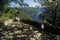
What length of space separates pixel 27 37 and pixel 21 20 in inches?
386

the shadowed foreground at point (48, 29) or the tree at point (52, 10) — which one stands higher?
the tree at point (52, 10)

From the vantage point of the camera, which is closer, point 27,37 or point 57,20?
point 27,37

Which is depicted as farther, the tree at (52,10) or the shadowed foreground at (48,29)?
the tree at (52,10)

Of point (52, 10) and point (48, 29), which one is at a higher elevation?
point (52, 10)

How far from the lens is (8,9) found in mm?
29406

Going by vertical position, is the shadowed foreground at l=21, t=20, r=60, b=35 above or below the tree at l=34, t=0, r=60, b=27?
below

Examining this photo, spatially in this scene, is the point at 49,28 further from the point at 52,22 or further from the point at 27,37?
the point at 27,37

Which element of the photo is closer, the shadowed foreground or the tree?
the shadowed foreground

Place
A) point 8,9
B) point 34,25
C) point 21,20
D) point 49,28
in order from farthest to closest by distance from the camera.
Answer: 1. point 8,9
2. point 21,20
3. point 34,25
4. point 49,28

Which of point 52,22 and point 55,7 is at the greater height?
point 55,7

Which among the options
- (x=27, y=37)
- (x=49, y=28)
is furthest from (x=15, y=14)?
(x=27, y=37)

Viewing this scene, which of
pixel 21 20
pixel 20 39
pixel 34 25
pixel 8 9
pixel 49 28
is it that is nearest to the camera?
pixel 20 39

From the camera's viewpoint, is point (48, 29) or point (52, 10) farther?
point (52, 10)

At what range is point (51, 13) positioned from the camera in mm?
23156
